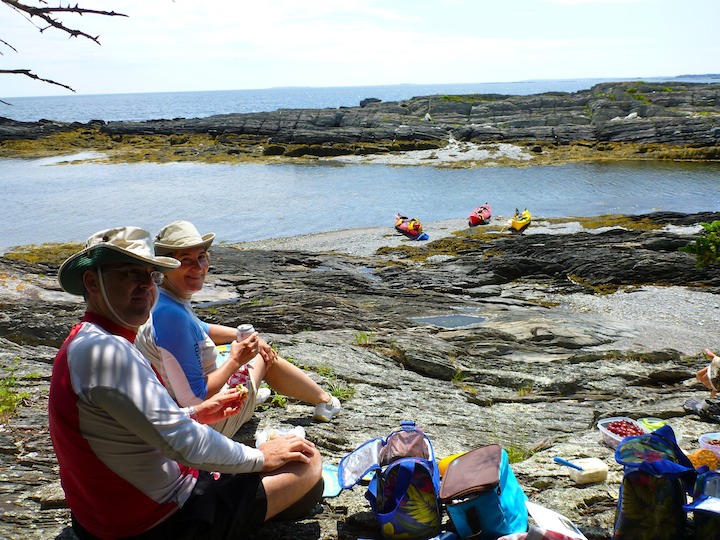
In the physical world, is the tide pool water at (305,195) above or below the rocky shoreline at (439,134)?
below

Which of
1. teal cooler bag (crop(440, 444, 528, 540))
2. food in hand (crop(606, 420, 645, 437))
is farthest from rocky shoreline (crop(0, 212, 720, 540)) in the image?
teal cooler bag (crop(440, 444, 528, 540))

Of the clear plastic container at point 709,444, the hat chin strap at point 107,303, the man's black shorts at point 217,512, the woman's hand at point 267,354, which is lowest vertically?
the clear plastic container at point 709,444

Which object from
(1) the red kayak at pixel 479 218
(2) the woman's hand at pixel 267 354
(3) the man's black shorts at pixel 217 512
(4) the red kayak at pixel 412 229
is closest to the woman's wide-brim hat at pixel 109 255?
(3) the man's black shorts at pixel 217 512

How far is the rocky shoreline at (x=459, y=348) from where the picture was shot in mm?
4910

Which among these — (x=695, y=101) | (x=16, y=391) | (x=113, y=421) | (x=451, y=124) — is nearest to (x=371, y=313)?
(x=16, y=391)

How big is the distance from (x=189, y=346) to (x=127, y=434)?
4.77 ft

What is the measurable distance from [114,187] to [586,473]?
41.6m

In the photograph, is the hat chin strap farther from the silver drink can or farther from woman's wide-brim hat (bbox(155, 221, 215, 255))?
the silver drink can

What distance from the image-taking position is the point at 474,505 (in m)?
3.87

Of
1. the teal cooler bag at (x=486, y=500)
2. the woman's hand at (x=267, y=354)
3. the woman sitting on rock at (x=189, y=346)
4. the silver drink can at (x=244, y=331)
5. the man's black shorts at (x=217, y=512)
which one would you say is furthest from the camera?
the woman's hand at (x=267, y=354)

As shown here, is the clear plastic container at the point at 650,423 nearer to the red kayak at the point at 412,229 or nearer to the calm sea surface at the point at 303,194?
the red kayak at the point at 412,229

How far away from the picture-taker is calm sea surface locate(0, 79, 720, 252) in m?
31.6

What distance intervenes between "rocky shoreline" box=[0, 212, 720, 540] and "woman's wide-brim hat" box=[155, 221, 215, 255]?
5.78 ft

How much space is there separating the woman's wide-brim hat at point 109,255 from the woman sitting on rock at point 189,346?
3.79ft
